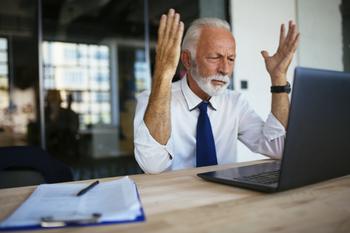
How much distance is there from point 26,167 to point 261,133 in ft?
3.19

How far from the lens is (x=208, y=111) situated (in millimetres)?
1460

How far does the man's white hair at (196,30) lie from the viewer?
4.78 ft

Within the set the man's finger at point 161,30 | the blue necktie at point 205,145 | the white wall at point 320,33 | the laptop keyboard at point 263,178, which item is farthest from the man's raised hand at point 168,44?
the white wall at point 320,33

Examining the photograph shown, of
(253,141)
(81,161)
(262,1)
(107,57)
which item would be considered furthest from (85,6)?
(253,141)

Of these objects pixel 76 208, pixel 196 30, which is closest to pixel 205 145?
pixel 196 30

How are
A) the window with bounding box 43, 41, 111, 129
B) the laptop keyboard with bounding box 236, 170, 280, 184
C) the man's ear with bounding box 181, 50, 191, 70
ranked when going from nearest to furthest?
the laptop keyboard with bounding box 236, 170, 280, 184
the man's ear with bounding box 181, 50, 191, 70
the window with bounding box 43, 41, 111, 129

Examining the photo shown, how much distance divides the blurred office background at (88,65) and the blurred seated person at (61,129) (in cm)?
2

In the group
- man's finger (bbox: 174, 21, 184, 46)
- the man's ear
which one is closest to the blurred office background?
the man's ear

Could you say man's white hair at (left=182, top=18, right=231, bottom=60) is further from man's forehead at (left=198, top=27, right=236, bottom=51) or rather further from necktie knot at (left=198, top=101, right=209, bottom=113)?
necktie knot at (left=198, top=101, right=209, bottom=113)

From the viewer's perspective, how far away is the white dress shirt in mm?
1324

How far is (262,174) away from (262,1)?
111 inches

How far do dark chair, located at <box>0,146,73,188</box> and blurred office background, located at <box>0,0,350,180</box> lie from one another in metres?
2.66

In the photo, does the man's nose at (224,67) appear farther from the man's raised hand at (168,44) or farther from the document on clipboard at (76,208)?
the document on clipboard at (76,208)

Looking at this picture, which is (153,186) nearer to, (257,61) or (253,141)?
(253,141)
